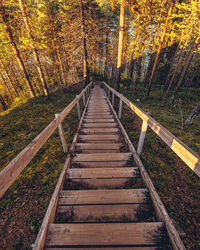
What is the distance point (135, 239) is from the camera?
1.63 m

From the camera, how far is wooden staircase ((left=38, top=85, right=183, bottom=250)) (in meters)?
1.61

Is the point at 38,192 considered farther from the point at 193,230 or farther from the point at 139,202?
the point at 193,230

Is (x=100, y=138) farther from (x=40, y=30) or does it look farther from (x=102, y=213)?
(x=40, y=30)

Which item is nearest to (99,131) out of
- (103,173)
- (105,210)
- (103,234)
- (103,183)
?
(103,173)

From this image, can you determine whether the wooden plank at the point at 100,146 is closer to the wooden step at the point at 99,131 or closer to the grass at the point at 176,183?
the wooden step at the point at 99,131

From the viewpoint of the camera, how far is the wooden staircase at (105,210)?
1606mm

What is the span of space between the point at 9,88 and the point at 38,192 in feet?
91.3

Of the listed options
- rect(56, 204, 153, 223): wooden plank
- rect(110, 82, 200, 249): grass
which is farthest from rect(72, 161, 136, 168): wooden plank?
rect(110, 82, 200, 249): grass

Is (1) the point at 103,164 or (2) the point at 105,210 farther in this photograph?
(1) the point at 103,164

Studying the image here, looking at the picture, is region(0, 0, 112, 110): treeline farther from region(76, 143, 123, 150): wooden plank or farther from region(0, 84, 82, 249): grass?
region(76, 143, 123, 150): wooden plank

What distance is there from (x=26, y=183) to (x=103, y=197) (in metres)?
2.44

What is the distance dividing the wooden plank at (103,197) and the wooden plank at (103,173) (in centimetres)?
42

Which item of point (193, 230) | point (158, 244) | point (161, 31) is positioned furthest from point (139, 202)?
point (161, 31)

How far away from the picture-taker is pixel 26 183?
126 inches
